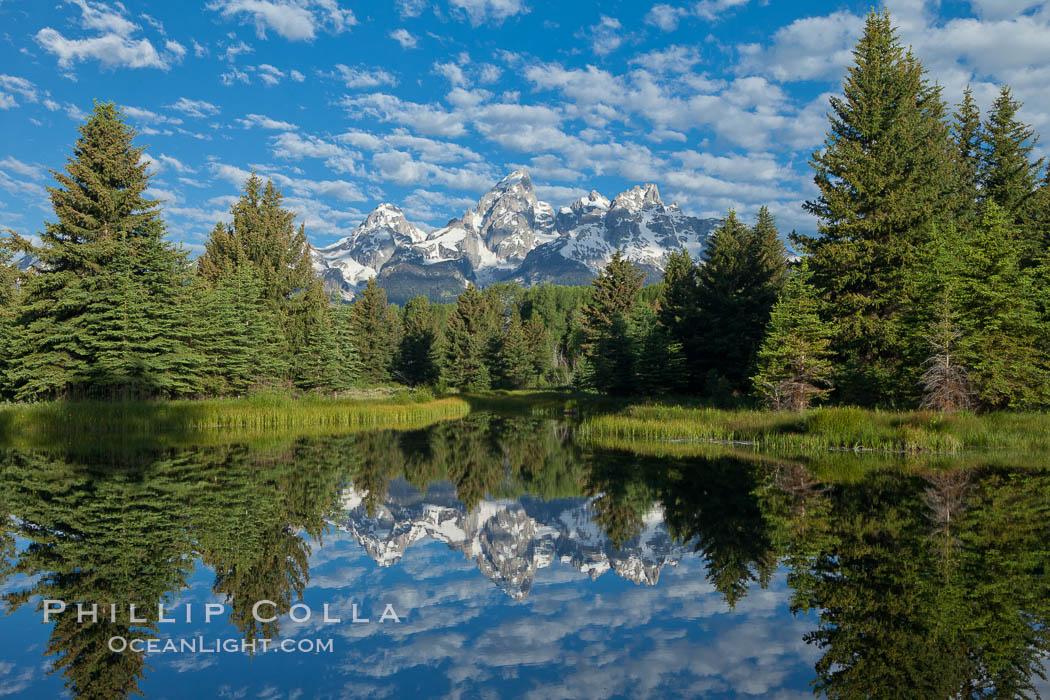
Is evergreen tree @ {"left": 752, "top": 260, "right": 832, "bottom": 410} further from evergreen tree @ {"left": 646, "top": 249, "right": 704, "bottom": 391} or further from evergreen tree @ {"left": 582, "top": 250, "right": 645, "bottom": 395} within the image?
evergreen tree @ {"left": 582, "top": 250, "right": 645, "bottom": 395}

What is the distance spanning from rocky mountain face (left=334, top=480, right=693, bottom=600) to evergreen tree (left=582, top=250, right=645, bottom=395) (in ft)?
109

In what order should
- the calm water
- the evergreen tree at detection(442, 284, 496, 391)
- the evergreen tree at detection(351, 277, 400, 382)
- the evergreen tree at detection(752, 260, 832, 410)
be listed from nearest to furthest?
the calm water, the evergreen tree at detection(752, 260, 832, 410), the evergreen tree at detection(351, 277, 400, 382), the evergreen tree at detection(442, 284, 496, 391)

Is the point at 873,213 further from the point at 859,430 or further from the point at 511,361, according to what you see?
the point at 511,361

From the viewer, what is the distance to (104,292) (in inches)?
1337

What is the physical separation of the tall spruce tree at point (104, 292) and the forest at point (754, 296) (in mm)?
120

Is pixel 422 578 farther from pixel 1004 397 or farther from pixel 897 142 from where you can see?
pixel 897 142

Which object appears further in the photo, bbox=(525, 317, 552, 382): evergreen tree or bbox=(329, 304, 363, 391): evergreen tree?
bbox=(525, 317, 552, 382): evergreen tree

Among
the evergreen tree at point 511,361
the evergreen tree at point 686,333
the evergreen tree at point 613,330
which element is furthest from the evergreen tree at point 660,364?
the evergreen tree at point 511,361

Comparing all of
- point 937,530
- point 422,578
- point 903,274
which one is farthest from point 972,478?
point 903,274

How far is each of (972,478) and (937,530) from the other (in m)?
6.40

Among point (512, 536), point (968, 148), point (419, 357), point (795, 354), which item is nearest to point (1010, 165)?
point (968, 148)

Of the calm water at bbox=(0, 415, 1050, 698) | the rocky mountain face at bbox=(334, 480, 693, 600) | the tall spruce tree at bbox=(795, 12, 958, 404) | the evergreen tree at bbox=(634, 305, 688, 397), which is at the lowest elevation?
the rocky mountain face at bbox=(334, 480, 693, 600)

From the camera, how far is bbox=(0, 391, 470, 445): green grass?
86.5 feet

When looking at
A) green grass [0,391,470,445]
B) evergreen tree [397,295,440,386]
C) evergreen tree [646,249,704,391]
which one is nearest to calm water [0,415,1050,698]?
green grass [0,391,470,445]
